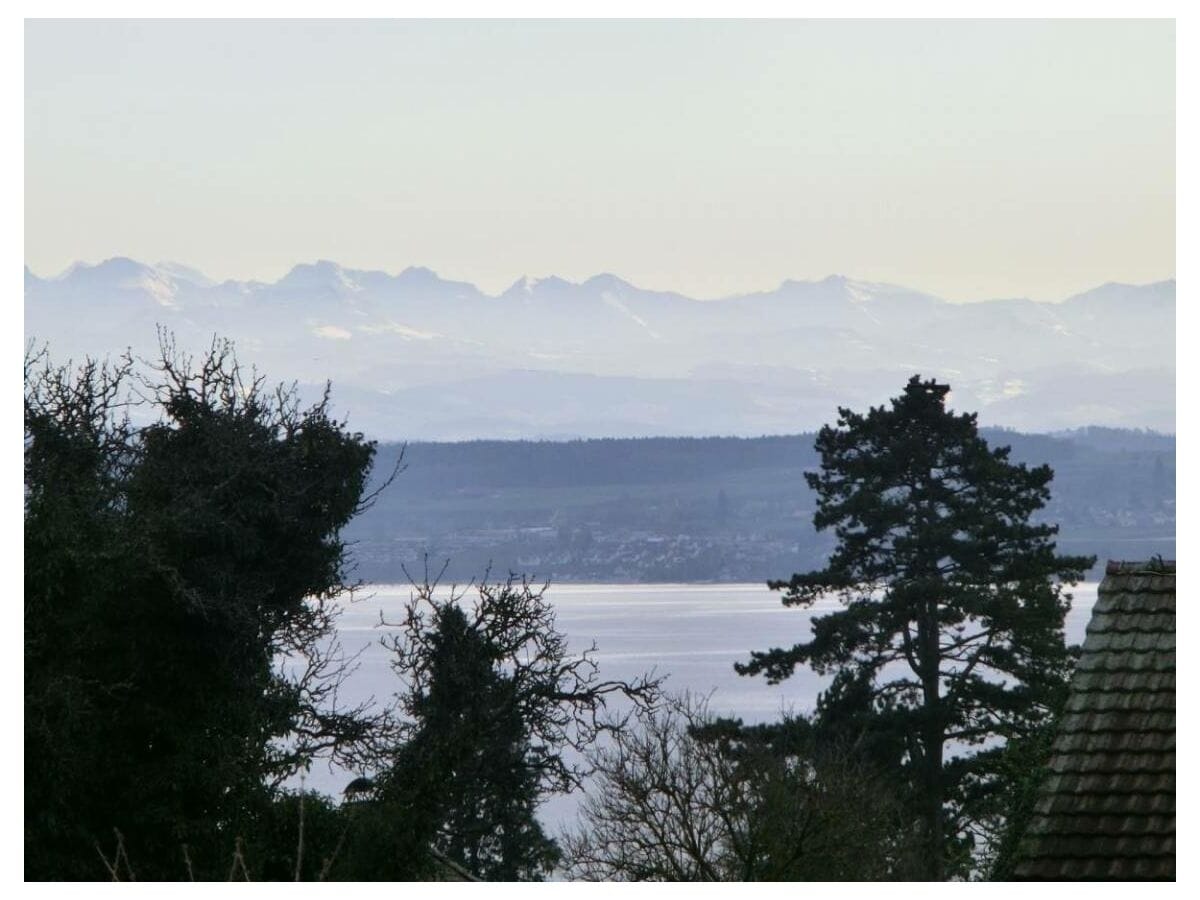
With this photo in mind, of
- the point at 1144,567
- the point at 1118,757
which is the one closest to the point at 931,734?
the point at 1144,567

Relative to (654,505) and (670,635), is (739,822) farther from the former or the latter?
(654,505)

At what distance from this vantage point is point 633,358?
64.6m

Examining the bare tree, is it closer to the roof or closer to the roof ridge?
the roof ridge

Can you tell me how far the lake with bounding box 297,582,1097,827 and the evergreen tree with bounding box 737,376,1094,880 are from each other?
14.6m

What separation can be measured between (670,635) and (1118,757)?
58.9 metres

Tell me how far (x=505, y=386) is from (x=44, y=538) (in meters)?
52.3

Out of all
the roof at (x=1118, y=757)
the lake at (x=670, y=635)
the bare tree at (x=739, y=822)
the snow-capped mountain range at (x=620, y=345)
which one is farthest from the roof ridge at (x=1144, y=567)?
the lake at (x=670, y=635)

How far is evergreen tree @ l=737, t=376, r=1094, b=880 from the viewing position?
21.4 meters

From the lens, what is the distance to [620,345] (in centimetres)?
6241

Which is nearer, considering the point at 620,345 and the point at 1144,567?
the point at 1144,567

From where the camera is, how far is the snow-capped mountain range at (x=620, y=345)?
779 inches

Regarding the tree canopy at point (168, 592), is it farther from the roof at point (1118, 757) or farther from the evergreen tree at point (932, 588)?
the evergreen tree at point (932, 588)

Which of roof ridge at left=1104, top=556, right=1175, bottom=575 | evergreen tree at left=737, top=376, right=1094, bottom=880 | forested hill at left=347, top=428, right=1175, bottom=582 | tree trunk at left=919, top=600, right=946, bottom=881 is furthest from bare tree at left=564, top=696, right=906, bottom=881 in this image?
forested hill at left=347, top=428, right=1175, bottom=582

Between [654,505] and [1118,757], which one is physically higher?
[654,505]
